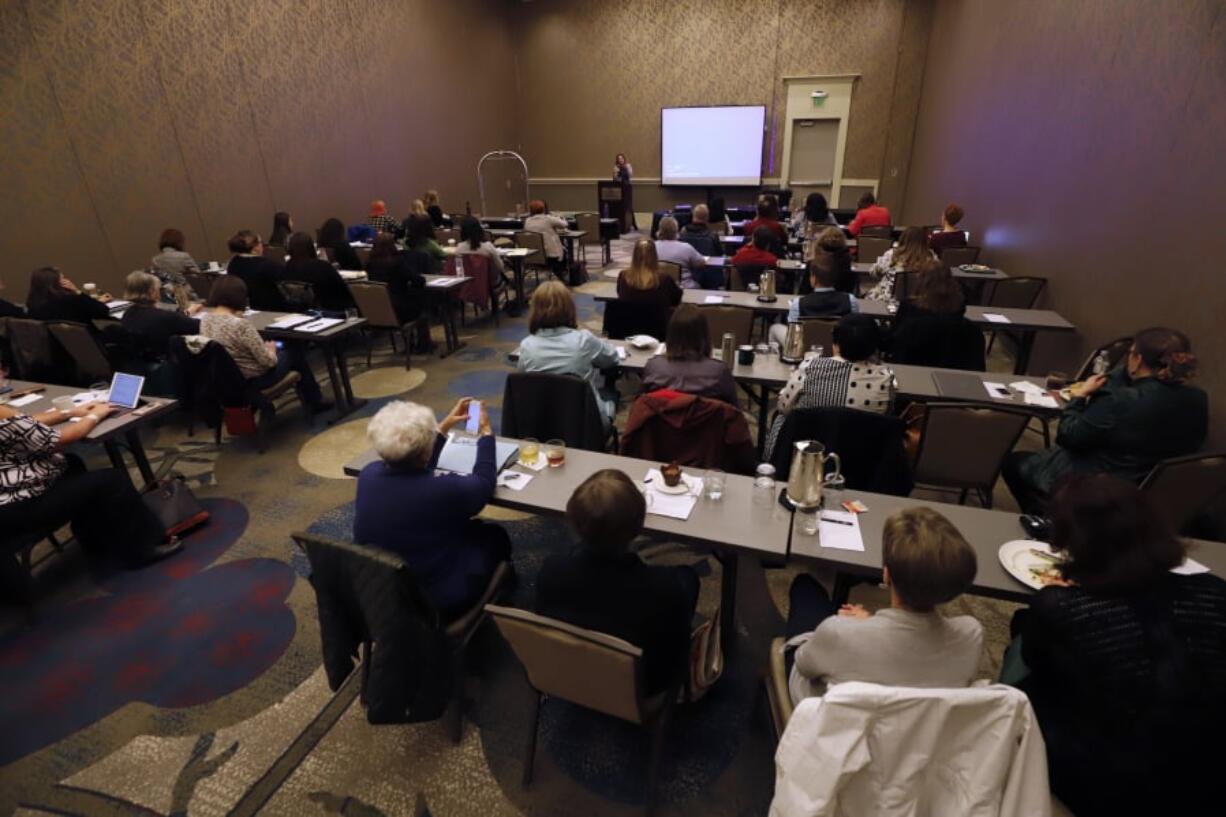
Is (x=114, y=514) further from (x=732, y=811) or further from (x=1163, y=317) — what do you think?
(x=1163, y=317)

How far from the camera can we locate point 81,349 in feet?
14.0

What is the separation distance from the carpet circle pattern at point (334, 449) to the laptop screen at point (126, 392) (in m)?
1.11

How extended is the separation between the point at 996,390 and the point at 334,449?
440cm

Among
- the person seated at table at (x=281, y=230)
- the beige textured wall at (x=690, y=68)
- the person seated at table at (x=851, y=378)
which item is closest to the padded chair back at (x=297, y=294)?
the person seated at table at (x=281, y=230)

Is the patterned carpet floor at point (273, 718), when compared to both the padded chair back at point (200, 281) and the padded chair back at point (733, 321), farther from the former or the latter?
the padded chair back at point (200, 281)

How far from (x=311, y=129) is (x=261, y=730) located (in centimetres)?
884

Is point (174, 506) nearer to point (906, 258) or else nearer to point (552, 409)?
point (552, 409)

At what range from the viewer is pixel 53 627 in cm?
285

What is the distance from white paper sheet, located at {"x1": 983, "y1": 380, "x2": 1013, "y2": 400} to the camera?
11.0 ft

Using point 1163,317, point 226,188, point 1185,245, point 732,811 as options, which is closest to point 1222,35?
point 1185,245

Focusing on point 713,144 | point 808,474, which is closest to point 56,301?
point 808,474

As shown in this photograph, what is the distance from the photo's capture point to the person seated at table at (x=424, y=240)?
7.10 meters

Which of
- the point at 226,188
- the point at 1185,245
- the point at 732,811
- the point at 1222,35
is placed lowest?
the point at 732,811

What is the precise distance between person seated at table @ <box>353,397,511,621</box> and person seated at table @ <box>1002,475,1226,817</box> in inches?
68.9
